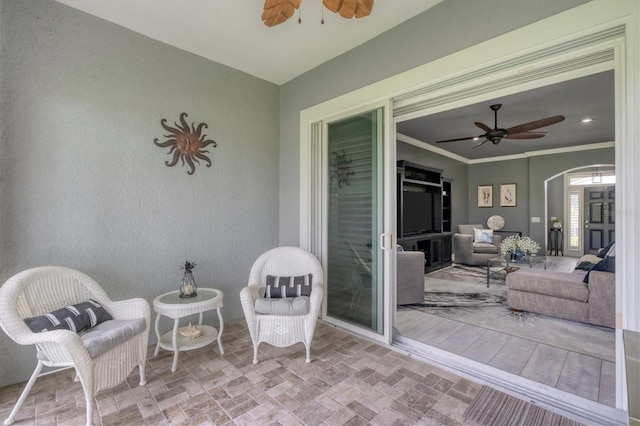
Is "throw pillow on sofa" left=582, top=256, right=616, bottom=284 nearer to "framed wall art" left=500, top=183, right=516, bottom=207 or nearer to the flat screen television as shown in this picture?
the flat screen television

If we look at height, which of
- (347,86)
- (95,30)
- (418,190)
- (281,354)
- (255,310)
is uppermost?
(95,30)

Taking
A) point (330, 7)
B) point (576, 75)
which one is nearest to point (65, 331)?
point (330, 7)

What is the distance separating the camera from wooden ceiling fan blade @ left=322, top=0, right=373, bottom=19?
183 cm

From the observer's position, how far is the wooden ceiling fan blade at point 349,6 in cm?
183

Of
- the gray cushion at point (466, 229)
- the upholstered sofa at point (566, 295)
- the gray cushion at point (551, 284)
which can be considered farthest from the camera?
the gray cushion at point (466, 229)

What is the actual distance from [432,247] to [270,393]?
16.8 feet

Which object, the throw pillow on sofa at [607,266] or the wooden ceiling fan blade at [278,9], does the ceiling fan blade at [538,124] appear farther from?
the wooden ceiling fan blade at [278,9]

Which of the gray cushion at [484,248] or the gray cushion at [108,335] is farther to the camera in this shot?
the gray cushion at [484,248]

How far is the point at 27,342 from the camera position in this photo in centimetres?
180

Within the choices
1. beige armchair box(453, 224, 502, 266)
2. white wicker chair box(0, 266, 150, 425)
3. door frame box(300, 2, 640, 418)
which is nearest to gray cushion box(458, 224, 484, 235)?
beige armchair box(453, 224, 502, 266)

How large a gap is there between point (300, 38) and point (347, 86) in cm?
65

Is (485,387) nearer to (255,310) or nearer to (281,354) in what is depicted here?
(281,354)

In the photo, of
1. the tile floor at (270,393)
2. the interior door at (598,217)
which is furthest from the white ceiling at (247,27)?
the interior door at (598,217)

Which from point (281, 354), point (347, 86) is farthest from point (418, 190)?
point (281, 354)
